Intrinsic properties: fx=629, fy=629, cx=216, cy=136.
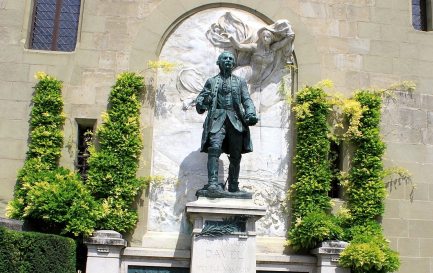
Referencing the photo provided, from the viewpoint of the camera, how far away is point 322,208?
1243cm

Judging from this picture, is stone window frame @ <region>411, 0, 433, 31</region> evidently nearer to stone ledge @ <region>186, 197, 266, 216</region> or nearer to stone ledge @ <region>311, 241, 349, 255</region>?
stone ledge @ <region>311, 241, 349, 255</region>

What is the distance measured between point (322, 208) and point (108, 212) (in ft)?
13.7

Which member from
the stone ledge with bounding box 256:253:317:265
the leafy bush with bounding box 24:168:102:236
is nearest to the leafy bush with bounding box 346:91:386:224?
the stone ledge with bounding box 256:253:317:265

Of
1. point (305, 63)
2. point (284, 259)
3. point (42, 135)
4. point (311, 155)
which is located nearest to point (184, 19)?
point (305, 63)

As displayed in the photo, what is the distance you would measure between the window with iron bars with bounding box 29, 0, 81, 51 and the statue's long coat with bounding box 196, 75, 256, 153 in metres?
3.84

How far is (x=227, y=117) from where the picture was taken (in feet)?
36.7

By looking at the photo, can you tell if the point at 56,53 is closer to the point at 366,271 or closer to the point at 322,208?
the point at 322,208

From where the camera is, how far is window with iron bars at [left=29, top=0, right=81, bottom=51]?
1358 cm

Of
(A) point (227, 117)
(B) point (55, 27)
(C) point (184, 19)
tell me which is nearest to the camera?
(A) point (227, 117)

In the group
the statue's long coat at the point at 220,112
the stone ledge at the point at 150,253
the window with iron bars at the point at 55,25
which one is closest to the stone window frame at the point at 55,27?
the window with iron bars at the point at 55,25

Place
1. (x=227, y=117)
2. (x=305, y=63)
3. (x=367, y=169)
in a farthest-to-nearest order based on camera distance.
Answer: (x=305, y=63), (x=367, y=169), (x=227, y=117)

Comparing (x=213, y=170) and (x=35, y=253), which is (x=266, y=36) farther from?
(x=35, y=253)

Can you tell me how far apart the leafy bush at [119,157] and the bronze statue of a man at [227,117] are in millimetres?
1832

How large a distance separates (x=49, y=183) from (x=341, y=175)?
5.79m
